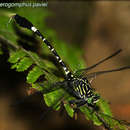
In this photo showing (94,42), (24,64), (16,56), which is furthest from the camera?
(94,42)

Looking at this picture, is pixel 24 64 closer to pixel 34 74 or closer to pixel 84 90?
pixel 34 74

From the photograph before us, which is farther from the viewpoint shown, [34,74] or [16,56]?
[16,56]

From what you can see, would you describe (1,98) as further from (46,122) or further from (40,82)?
(40,82)

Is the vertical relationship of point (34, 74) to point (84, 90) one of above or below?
above

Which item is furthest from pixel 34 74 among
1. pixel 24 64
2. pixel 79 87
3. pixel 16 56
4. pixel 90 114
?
pixel 90 114

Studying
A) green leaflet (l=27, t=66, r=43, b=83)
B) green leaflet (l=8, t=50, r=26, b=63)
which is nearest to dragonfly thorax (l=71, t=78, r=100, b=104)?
green leaflet (l=27, t=66, r=43, b=83)

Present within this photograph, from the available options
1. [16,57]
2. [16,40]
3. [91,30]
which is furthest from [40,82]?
[91,30]

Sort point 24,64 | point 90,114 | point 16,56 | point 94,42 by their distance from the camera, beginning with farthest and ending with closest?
point 94,42 < point 16,56 < point 24,64 < point 90,114
